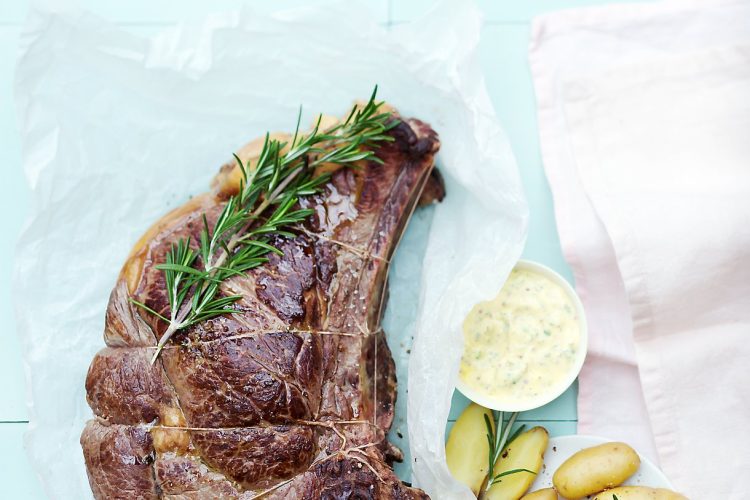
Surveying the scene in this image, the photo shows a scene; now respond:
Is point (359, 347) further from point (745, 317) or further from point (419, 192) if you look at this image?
point (745, 317)

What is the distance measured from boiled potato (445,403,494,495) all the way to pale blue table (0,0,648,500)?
0.25 ft

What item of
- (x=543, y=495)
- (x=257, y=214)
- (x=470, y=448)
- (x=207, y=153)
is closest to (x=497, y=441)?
(x=470, y=448)

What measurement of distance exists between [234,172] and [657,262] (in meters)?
1.21

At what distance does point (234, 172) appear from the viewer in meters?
2.03

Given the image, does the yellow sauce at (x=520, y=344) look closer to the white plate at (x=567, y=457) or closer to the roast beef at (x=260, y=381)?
the white plate at (x=567, y=457)

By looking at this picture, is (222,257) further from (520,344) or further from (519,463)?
(519,463)

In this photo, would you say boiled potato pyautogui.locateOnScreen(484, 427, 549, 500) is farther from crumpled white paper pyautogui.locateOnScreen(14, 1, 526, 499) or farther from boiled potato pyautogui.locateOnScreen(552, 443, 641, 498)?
crumpled white paper pyautogui.locateOnScreen(14, 1, 526, 499)

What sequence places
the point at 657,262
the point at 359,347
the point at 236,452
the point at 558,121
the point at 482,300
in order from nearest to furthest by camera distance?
the point at 236,452
the point at 359,347
the point at 482,300
the point at 657,262
the point at 558,121

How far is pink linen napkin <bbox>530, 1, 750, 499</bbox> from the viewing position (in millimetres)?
2191

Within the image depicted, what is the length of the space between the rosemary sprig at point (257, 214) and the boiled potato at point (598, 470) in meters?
0.99

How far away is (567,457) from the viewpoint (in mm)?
2170

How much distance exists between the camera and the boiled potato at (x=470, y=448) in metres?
2.12

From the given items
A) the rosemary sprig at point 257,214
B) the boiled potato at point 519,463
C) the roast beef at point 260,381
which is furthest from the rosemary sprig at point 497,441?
the rosemary sprig at point 257,214

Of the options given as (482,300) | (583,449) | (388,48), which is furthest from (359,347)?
(388,48)
